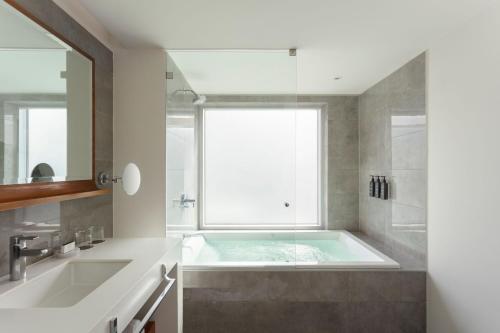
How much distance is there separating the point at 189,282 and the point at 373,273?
1.48 meters

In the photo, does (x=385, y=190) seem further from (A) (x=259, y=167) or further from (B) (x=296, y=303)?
(B) (x=296, y=303)

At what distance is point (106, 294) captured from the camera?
104 centimetres

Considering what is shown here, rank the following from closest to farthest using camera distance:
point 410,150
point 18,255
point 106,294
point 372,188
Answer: point 106,294, point 18,255, point 410,150, point 372,188

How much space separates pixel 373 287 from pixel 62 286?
6.96 feet

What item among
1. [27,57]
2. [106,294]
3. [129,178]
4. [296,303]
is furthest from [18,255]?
[296,303]

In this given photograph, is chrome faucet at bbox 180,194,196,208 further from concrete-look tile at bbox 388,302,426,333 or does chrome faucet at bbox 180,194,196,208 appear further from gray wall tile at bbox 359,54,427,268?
gray wall tile at bbox 359,54,427,268

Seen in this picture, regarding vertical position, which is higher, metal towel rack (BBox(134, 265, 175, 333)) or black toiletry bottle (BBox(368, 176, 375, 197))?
black toiletry bottle (BBox(368, 176, 375, 197))

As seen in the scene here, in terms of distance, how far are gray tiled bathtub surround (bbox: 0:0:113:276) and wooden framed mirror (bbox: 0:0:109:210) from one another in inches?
3.4

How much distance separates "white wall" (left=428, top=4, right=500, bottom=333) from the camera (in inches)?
59.1

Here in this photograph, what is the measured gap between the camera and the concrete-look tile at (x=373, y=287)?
80.0 inches

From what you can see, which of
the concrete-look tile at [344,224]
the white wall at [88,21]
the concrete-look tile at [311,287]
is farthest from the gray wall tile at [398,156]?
the white wall at [88,21]

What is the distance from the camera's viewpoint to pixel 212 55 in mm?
2217

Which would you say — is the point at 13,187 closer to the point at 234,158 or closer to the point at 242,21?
the point at 242,21

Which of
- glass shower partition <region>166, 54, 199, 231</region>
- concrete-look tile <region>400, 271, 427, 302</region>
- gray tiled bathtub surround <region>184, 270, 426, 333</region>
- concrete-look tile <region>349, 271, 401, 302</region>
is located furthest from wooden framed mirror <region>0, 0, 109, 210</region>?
concrete-look tile <region>400, 271, 427, 302</region>
